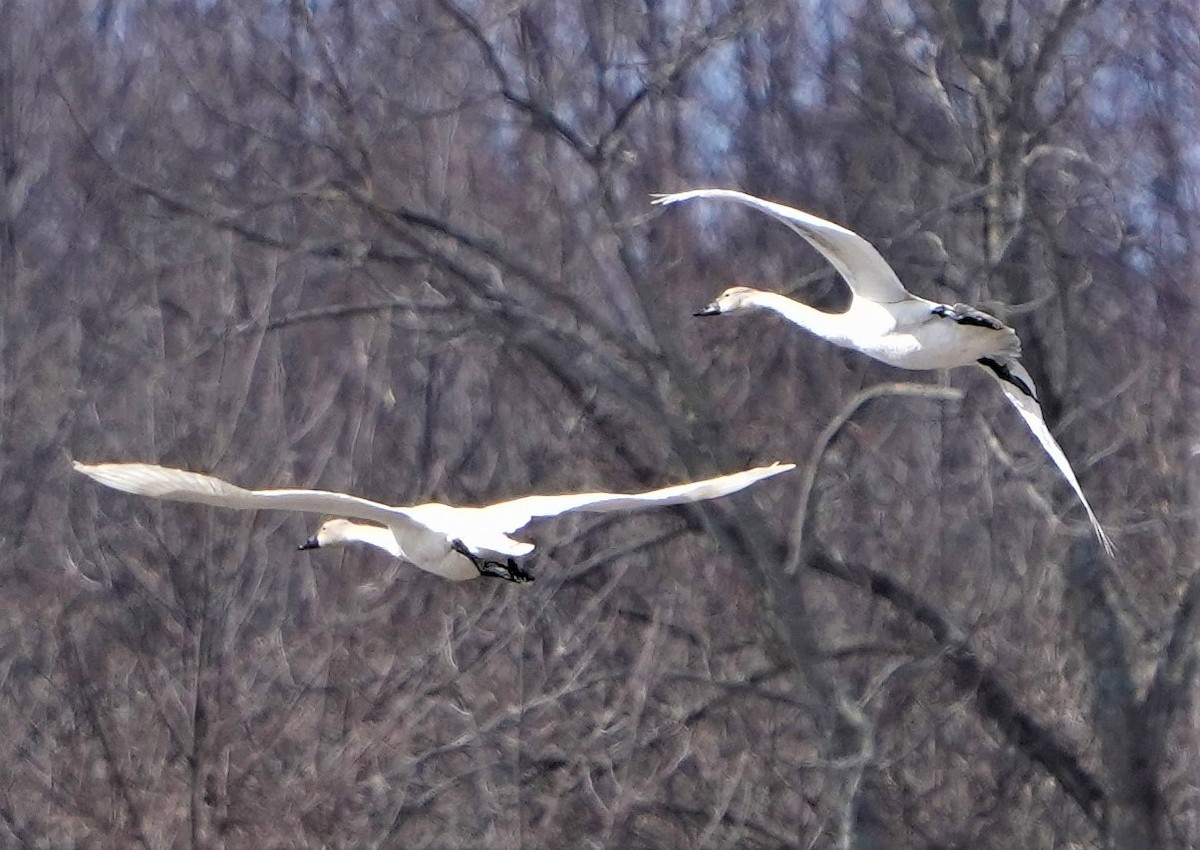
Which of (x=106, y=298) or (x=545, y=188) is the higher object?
(x=545, y=188)

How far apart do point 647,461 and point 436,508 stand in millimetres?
5760

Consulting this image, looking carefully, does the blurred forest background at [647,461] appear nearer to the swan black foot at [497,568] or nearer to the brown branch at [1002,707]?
the brown branch at [1002,707]

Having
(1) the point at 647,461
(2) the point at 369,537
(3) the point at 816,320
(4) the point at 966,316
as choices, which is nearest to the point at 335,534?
(2) the point at 369,537

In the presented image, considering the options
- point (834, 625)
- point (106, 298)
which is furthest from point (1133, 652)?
point (106, 298)

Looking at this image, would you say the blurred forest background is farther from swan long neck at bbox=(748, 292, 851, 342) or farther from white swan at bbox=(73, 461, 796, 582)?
white swan at bbox=(73, 461, 796, 582)

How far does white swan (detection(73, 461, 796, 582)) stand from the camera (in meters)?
6.92

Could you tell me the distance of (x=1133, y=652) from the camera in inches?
508

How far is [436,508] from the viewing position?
27.0 feet

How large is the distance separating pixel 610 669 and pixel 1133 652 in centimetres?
287

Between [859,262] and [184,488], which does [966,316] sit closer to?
[859,262]

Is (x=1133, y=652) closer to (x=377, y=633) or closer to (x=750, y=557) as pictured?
(x=750, y=557)

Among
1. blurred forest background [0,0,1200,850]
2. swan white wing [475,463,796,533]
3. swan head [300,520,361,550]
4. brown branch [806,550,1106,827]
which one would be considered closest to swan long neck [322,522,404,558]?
swan head [300,520,361,550]

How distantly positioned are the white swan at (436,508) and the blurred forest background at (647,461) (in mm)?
3476

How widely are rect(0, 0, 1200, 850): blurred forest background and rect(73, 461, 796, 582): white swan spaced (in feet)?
11.4
